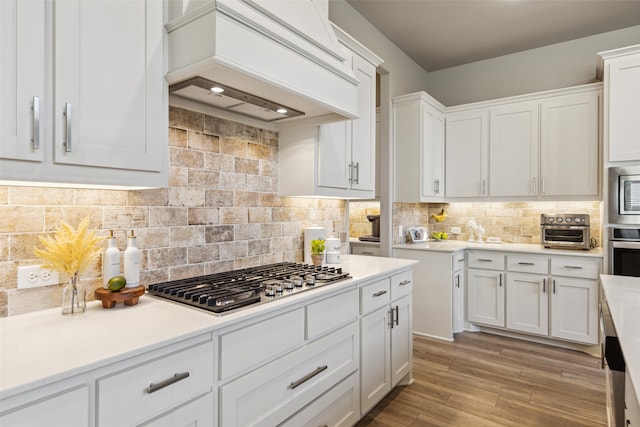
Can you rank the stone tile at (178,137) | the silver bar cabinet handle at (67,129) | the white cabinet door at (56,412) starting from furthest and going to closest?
the stone tile at (178,137)
the silver bar cabinet handle at (67,129)
the white cabinet door at (56,412)

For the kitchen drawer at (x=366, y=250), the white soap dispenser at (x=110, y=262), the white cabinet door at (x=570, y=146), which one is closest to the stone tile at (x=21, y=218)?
the white soap dispenser at (x=110, y=262)

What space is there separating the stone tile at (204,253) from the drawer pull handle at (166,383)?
33.9 inches

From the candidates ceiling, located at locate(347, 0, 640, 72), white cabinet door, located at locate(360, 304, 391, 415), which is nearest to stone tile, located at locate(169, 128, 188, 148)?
white cabinet door, located at locate(360, 304, 391, 415)

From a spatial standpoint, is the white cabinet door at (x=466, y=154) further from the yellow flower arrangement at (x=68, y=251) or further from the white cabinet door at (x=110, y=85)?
the yellow flower arrangement at (x=68, y=251)

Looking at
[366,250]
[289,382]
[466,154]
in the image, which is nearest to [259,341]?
[289,382]

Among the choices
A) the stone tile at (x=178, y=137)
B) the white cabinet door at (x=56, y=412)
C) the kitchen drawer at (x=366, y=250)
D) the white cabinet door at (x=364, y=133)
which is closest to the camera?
the white cabinet door at (x=56, y=412)

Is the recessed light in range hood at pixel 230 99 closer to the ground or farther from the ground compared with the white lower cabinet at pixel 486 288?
farther from the ground

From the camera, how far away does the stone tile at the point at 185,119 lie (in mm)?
1911

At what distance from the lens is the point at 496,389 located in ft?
8.95

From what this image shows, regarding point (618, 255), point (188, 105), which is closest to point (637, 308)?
point (618, 255)

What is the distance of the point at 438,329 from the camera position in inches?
148

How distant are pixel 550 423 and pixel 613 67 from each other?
3.02 m

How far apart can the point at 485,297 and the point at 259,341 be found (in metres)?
3.15

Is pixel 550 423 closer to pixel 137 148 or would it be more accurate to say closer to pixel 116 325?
pixel 116 325
